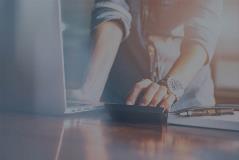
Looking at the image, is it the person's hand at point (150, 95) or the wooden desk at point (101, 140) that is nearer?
the wooden desk at point (101, 140)

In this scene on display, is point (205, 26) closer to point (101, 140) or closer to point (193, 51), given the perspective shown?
point (193, 51)

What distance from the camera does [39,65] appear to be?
2.28ft

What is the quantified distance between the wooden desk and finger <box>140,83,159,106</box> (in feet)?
0.17

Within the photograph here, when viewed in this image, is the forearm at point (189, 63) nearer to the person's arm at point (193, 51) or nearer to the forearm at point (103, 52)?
the person's arm at point (193, 51)

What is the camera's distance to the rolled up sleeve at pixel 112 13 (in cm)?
74

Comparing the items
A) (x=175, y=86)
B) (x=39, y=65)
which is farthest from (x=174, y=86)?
(x=39, y=65)

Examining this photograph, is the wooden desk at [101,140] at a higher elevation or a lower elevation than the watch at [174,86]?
lower

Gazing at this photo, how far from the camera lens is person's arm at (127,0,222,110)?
2.31 feet

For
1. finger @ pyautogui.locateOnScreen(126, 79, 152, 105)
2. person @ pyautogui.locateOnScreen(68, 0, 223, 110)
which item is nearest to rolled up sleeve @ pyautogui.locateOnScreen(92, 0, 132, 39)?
person @ pyautogui.locateOnScreen(68, 0, 223, 110)

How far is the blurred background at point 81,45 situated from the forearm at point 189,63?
1.1 inches

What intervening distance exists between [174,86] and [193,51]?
0.25 ft

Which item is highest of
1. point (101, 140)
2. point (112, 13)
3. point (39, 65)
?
point (112, 13)

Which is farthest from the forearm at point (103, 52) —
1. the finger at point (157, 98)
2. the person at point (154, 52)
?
the finger at point (157, 98)

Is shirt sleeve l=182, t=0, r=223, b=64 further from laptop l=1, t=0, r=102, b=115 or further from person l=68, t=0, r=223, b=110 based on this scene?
laptop l=1, t=0, r=102, b=115
